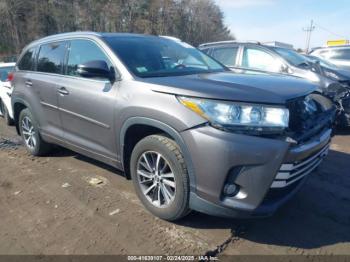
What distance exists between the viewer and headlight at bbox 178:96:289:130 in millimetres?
2430

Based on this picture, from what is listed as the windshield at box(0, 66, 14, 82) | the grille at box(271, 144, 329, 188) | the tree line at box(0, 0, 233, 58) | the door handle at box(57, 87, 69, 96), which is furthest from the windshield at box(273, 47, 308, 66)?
the tree line at box(0, 0, 233, 58)

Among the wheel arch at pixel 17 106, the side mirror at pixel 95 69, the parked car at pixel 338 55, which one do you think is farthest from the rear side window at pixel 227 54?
the parked car at pixel 338 55

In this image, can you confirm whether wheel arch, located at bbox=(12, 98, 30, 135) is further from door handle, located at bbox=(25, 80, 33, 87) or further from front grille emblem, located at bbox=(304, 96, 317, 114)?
front grille emblem, located at bbox=(304, 96, 317, 114)

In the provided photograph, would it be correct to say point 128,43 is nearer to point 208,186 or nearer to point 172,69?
point 172,69

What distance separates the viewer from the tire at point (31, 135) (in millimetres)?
4785

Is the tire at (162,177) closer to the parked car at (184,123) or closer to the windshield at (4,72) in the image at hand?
the parked car at (184,123)

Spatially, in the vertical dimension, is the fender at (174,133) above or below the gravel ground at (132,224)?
above

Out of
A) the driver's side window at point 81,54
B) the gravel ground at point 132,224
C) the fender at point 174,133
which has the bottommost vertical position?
the gravel ground at point 132,224

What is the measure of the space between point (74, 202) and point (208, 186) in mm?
1728

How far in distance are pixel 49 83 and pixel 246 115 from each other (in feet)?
9.34

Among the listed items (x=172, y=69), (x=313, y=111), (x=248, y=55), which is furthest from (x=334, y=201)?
(x=248, y=55)

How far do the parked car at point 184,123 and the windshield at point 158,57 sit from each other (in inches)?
0.5

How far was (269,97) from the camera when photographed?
2.50 m

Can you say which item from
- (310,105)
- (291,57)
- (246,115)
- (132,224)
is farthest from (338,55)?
(132,224)
